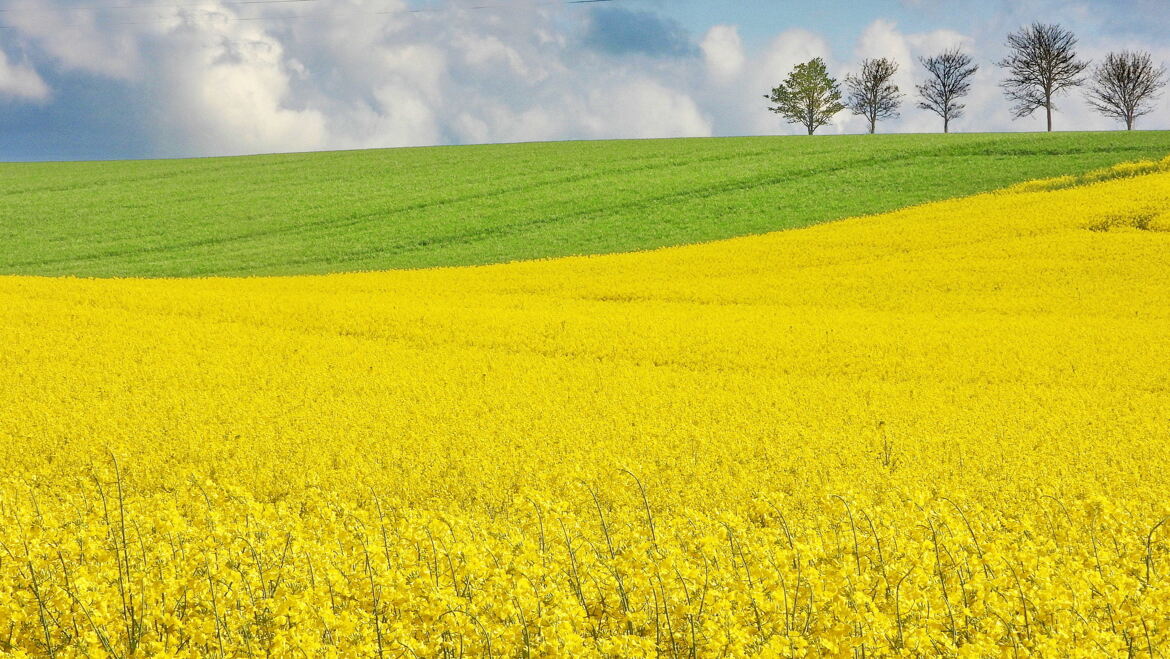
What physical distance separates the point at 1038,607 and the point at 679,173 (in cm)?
3641

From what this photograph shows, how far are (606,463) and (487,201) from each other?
1158 inches

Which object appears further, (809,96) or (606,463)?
(809,96)

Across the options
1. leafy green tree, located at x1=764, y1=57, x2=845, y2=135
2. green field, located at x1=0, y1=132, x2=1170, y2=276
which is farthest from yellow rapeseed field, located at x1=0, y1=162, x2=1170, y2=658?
leafy green tree, located at x1=764, y1=57, x2=845, y2=135

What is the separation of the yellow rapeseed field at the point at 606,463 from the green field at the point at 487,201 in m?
8.14

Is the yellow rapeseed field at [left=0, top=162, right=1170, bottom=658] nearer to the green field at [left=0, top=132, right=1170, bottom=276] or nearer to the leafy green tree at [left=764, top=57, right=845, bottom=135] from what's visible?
the green field at [left=0, top=132, right=1170, bottom=276]

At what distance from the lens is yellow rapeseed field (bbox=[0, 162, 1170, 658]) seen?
450cm

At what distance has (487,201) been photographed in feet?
121

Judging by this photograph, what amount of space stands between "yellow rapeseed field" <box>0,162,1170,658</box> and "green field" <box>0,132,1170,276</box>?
814 centimetres

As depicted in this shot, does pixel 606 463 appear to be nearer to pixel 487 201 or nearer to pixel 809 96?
pixel 487 201

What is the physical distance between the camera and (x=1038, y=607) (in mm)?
4340

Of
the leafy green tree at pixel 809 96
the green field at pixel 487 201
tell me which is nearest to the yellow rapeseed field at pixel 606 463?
the green field at pixel 487 201

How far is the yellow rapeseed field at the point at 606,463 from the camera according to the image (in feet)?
14.8

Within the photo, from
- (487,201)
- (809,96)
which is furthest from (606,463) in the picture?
(809,96)

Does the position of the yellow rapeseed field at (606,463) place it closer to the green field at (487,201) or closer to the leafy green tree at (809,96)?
the green field at (487,201)
